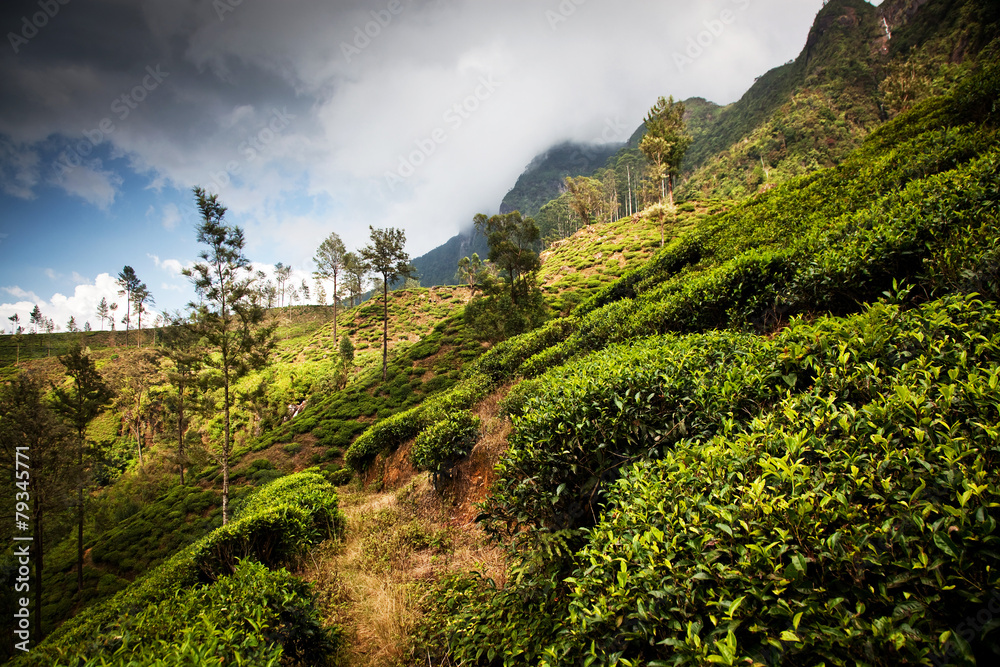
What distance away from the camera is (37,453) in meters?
13.0

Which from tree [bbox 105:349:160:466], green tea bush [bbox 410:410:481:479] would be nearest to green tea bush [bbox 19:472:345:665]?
green tea bush [bbox 410:410:481:479]

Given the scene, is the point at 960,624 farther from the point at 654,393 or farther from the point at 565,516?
the point at 565,516

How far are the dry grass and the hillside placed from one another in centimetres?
4

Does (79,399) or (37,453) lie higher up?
(79,399)

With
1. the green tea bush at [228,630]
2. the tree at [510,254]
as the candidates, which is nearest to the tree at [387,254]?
the tree at [510,254]

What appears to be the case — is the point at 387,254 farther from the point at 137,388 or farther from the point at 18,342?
the point at 18,342

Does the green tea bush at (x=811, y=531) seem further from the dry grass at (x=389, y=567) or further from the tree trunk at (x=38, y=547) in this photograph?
the tree trunk at (x=38, y=547)

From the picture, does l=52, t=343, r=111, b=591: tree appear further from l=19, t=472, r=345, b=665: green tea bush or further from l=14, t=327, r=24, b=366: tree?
l=14, t=327, r=24, b=366: tree

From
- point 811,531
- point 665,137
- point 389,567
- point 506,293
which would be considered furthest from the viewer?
point 665,137

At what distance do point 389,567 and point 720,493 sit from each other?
543 centimetres

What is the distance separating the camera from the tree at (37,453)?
41.5 feet

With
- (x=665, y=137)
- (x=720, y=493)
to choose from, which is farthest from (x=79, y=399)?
(x=665, y=137)

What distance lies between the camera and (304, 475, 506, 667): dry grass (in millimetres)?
4016

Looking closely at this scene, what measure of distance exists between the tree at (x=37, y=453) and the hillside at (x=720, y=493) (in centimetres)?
1246
